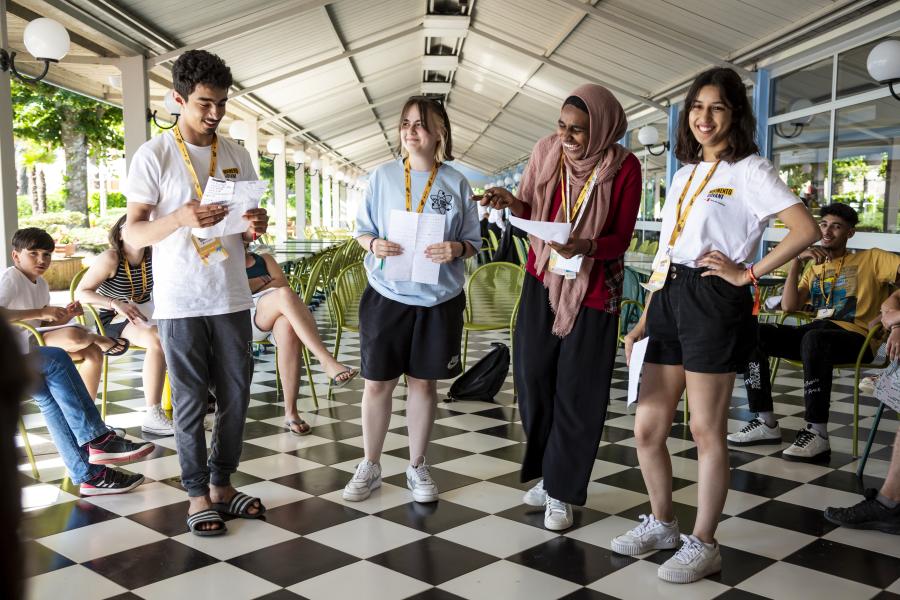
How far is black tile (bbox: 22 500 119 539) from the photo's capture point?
2820 mm

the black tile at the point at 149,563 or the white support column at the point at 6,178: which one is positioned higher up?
the white support column at the point at 6,178

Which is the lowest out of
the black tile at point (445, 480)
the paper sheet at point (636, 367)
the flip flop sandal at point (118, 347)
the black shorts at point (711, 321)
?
the black tile at point (445, 480)

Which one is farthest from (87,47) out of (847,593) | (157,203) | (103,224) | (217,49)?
(103,224)

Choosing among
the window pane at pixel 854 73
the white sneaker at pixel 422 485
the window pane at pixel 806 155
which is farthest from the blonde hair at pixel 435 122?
the window pane at pixel 806 155

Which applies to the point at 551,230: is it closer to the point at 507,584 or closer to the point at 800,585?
the point at 507,584

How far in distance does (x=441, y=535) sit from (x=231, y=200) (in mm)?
1365

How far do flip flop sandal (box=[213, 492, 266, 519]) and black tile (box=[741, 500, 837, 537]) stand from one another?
6.07 feet

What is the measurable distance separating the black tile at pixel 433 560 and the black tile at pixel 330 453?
102 centimetres

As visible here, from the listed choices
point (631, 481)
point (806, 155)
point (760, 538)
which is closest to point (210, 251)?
point (631, 481)

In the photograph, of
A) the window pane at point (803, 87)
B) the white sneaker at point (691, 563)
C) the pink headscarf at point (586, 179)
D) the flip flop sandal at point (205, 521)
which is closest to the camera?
the white sneaker at point (691, 563)

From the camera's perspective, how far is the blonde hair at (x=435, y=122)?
2969 millimetres

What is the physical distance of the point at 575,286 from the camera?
2.69 meters

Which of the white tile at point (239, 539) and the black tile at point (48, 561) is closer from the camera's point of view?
the black tile at point (48, 561)

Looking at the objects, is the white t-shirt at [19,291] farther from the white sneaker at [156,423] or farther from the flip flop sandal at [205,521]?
the flip flop sandal at [205,521]
